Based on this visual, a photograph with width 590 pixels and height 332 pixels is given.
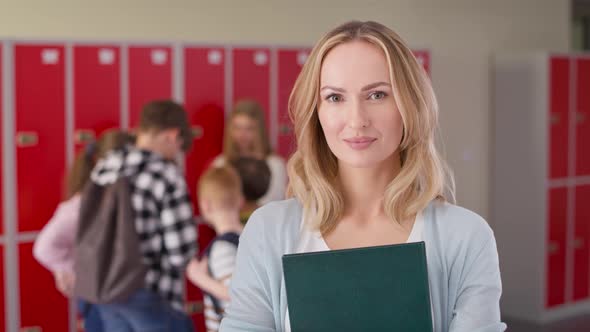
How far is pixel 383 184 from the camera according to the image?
5.02ft

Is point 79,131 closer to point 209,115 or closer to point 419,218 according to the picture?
point 209,115

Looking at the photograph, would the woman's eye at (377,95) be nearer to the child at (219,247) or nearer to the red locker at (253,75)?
the child at (219,247)

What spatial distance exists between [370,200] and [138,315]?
2.11 meters

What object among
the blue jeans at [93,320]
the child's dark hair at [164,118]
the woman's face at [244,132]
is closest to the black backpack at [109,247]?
the blue jeans at [93,320]

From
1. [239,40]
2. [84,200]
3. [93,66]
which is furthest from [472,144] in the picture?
[84,200]

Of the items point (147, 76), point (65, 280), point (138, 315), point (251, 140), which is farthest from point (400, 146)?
point (251, 140)

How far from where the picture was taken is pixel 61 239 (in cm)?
375

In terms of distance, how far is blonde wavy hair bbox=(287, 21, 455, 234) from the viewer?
4.68 feet

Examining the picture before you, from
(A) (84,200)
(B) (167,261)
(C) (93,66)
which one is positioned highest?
(C) (93,66)

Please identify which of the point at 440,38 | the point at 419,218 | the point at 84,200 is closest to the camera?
the point at 419,218

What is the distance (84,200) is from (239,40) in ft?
7.13

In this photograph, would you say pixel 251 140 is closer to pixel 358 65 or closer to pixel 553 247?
pixel 553 247

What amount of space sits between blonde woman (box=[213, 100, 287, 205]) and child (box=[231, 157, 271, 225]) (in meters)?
0.55

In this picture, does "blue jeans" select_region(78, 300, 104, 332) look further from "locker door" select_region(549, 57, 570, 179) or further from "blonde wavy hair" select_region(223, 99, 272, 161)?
"locker door" select_region(549, 57, 570, 179)
